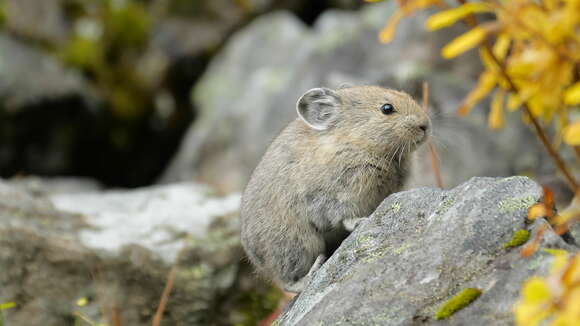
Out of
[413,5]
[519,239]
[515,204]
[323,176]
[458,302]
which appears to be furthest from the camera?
[323,176]

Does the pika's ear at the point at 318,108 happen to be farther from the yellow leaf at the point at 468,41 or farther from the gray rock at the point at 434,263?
the yellow leaf at the point at 468,41

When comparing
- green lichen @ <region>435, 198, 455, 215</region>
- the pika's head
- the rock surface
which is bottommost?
the rock surface

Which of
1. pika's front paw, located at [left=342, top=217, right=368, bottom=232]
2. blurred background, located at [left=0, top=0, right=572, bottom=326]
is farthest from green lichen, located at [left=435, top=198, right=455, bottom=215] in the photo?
blurred background, located at [left=0, top=0, right=572, bottom=326]

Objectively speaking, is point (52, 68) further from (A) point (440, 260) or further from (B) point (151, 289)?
(A) point (440, 260)

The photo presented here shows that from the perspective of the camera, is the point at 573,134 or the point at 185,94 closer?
the point at 573,134

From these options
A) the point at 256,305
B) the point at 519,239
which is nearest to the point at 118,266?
the point at 256,305

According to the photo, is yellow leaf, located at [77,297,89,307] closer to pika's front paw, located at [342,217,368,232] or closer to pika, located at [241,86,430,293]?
pika, located at [241,86,430,293]

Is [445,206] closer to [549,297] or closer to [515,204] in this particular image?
[515,204]

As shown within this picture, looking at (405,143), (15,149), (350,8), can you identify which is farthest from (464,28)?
(15,149)
